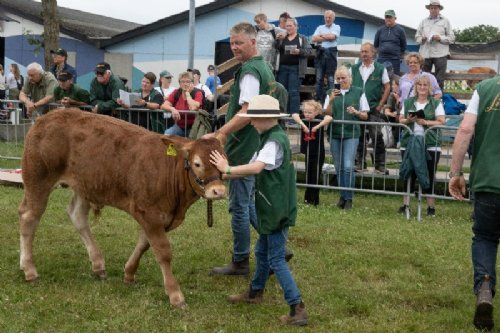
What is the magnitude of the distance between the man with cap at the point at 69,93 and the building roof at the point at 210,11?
12320 millimetres

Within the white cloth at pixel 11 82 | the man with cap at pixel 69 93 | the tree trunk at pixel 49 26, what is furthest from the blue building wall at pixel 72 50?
the man with cap at pixel 69 93

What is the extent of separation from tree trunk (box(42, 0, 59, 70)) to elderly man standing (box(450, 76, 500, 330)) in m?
17.9

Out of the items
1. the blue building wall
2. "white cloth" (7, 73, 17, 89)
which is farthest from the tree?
"white cloth" (7, 73, 17, 89)

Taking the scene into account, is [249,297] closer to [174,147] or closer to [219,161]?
[219,161]

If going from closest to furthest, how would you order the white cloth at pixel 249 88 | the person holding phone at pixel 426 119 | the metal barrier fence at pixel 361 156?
the white cloth at pixel 249 88 → the person holding phone at pixel 426 119 → the metal barrier fence at pixel 361 156

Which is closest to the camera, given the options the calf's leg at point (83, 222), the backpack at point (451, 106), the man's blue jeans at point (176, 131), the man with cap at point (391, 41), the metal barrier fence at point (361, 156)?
the calf's leg at point (83, 222)

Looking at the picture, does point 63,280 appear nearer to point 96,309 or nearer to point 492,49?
point 96,309

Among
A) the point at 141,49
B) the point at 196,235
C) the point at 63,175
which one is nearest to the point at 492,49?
the point at 141,49

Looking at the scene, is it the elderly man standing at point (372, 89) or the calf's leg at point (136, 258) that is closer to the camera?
the calf's leg at point (136, 258)

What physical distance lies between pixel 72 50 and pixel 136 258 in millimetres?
23093

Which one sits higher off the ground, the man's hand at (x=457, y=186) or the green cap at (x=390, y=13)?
the green cap at (x=390, y=13)

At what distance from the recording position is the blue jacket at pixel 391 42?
14.9m

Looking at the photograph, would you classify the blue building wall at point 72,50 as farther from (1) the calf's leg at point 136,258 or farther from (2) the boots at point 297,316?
(2) the boots at point 297,316

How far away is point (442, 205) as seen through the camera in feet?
41.4
